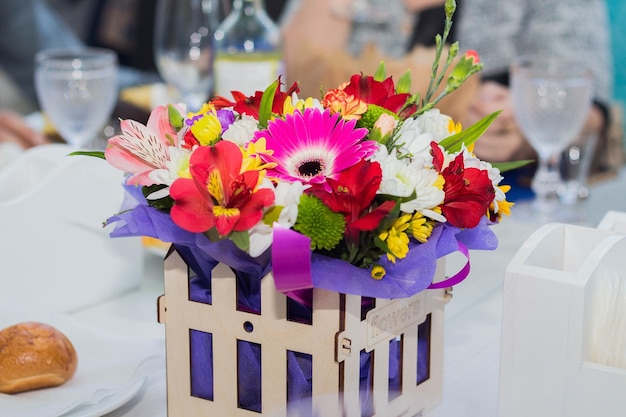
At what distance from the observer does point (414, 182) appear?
0.57 m

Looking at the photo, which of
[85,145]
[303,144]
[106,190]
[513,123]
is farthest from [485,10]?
[303,144]

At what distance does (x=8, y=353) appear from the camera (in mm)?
743

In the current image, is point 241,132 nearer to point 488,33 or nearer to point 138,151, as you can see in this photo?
point 138,151

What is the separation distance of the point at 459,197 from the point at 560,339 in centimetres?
12

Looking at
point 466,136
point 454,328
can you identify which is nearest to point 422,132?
point 466,136

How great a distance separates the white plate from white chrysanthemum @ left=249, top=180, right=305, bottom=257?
0.24 metres

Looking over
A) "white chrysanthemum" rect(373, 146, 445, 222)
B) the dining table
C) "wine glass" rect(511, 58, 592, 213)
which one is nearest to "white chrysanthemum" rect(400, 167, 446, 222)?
"white chrysanthemum" rect(373, 146, 445, 222)

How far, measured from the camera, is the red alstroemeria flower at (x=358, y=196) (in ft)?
1.80

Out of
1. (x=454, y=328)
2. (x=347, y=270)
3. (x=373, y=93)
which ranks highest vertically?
(x=373, y=93)

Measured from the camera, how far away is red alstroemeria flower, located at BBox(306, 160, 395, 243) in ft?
1.80

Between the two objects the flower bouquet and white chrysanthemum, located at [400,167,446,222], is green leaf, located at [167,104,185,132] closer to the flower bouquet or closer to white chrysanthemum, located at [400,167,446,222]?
the flower bouquet

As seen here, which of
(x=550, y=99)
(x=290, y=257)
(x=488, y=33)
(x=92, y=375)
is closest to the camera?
(x=290, y=257)

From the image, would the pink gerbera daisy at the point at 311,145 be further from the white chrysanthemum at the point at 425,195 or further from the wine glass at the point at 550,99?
the wine glass at the point at 550,99

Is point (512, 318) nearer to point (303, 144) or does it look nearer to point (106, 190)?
point (303, 144)
